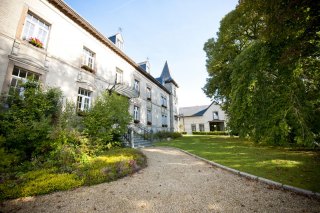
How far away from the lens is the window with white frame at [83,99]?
9.93m

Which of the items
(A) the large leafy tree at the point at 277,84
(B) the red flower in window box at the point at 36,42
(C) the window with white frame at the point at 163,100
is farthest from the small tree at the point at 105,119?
(C) the window with white frame at the point at 163,100

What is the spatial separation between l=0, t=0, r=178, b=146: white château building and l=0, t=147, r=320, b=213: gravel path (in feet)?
18.6

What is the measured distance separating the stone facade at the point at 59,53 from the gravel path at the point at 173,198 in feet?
18.7

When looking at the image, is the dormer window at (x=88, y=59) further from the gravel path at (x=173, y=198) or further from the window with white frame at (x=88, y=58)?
the gravel path at (x=173, y=198)

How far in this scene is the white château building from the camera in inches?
266

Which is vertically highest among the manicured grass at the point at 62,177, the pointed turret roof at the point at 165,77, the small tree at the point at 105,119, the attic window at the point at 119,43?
the pointed turret roof at the point at 165,77

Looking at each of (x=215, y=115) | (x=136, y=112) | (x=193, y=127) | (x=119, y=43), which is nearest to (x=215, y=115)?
(x=215, y=115)

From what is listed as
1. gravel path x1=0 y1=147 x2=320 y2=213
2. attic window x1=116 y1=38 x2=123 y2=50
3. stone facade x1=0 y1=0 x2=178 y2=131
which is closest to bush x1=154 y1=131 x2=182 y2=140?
stone facade x1=0 y1=0 x2=178 y2=131

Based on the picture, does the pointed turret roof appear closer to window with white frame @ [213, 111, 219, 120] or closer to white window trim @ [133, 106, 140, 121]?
white window trim @ [133, 106, 140, 121]

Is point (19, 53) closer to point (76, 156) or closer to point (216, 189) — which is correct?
point (76, 156)

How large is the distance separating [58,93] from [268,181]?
9.44 metres

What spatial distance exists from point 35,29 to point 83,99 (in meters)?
4.52

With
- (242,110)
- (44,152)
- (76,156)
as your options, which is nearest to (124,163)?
(76,156)

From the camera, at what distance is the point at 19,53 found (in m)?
6.99
